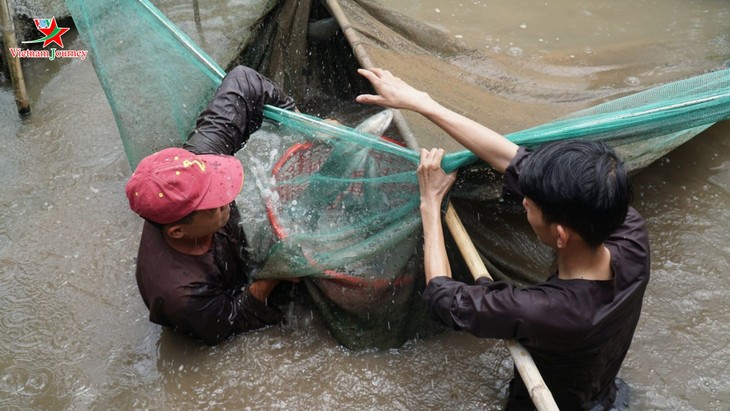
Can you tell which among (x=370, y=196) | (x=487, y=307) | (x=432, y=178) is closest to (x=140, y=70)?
(x=370, y=196)

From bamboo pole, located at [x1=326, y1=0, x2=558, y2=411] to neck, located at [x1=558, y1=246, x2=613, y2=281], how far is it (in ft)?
0.98

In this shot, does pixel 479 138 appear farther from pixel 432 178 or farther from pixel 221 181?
pixel 221 181

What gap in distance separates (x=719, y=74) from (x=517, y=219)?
138cm

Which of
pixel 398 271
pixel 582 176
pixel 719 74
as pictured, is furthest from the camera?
pixel 719 74

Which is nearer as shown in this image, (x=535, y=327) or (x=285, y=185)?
(x=535, y=327)

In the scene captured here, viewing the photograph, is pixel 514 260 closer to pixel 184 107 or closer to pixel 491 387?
pixel 491 387

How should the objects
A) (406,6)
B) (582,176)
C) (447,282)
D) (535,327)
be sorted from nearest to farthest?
(582,176), (535,327), (447,282), (406,6)

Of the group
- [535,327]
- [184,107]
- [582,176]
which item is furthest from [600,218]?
[184,107]

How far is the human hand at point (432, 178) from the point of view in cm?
212

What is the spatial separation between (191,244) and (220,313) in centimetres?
34

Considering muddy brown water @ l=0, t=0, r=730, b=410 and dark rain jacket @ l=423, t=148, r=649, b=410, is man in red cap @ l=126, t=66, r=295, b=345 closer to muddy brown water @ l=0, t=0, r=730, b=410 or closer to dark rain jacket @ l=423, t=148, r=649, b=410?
muddy brown water @ l=0, t=0, r=730, b=410

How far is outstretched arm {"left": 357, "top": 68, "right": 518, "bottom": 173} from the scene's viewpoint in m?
2.00

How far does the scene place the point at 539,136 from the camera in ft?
6.57

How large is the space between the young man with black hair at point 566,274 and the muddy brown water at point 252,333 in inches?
26.2
